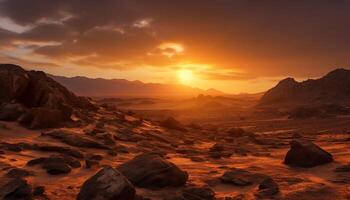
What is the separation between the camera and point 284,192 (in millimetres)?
11195

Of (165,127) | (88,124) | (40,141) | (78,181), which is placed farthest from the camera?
(165,127)

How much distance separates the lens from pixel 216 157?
17.5 metres

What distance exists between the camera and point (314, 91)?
268 ft

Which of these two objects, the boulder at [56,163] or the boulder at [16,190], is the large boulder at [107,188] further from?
the boulder at [56,163]

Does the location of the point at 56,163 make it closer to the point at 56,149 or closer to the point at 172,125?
the point at 56,149

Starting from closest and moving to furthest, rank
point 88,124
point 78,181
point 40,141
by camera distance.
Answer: point 78,181, point 40,141, point 88,124

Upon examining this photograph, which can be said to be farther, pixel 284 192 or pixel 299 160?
pixel 299 160

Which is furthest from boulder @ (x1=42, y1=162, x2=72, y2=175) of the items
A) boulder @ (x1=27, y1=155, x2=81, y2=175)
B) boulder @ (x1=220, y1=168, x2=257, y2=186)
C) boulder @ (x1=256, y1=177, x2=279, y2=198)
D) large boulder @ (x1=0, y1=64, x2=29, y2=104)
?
large boulder @ (x1=0, y1=64, x2=29, y2=104)

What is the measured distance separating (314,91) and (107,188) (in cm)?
7726

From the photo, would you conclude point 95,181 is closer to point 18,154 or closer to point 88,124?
point 18,154

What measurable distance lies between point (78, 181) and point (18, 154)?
137 inches

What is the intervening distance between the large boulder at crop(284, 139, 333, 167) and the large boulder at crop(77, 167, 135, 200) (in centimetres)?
695

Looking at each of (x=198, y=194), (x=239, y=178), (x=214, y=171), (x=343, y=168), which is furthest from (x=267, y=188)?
(x=343, y=168)

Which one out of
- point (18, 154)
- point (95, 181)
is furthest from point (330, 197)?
point (18, 154)
